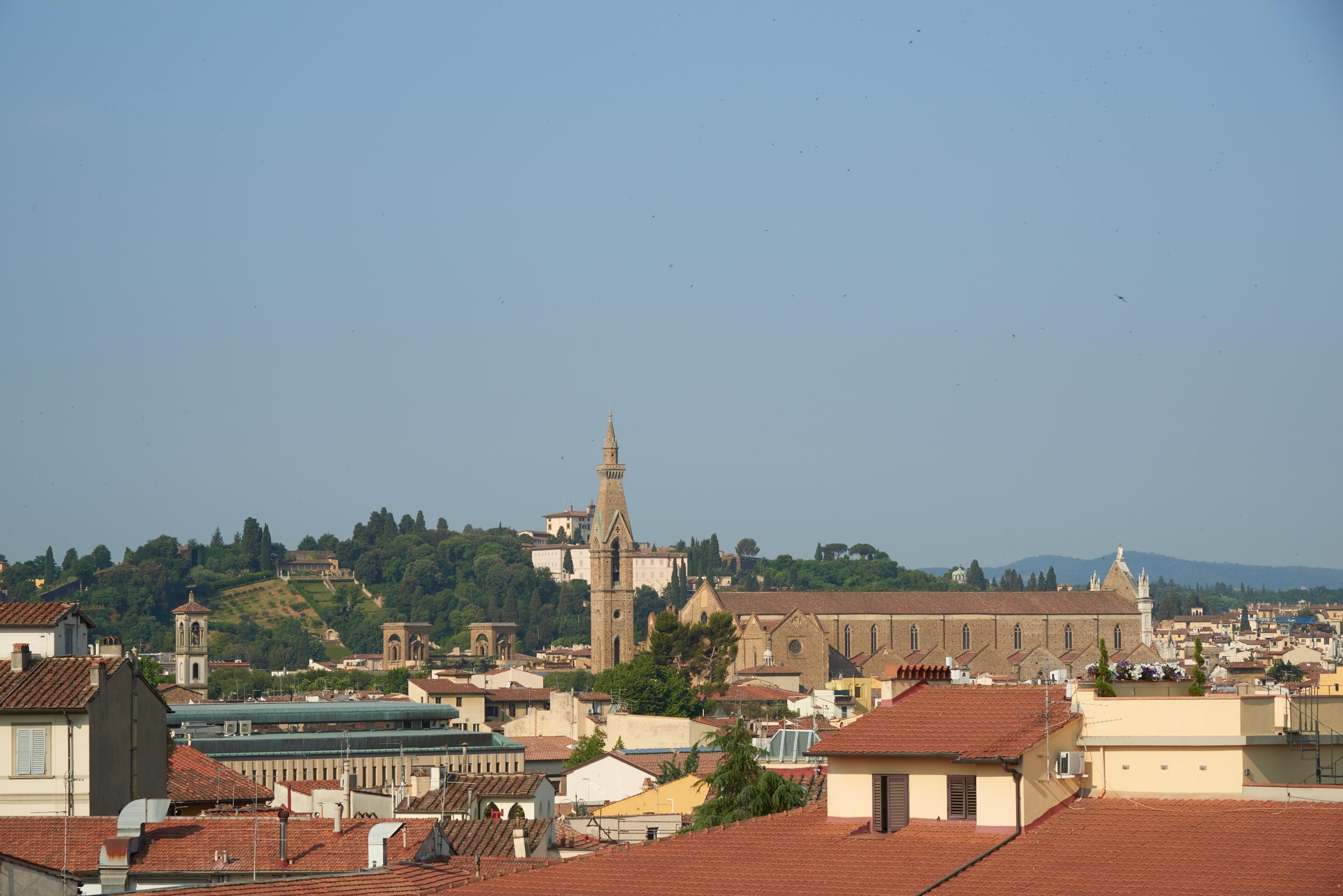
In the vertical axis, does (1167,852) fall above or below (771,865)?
above

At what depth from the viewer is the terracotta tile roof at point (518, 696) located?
100569mm

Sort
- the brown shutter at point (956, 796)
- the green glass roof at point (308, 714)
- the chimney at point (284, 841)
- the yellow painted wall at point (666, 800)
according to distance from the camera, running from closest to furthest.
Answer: the brown shutter at point (956, 796) < the chimney at point (284, 841) < the yellow painted wall at point (666, 800) < the green glass roof at point (308, 714)

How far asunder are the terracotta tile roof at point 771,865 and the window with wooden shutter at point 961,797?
6.4 inches

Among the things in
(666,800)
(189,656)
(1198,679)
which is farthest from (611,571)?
(1198,679)

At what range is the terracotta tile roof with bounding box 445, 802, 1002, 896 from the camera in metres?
15.4

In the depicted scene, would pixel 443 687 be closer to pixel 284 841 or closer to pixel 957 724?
pixel 284 841

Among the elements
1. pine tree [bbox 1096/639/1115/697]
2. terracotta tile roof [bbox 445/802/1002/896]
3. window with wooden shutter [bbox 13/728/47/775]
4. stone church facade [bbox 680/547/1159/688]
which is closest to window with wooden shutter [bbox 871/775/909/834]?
terracotta tile roof [bbox 445/802/1002/896]

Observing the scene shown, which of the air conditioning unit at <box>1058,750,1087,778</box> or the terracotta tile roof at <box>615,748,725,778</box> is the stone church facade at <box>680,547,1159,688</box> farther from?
the air conditioning unit at <box>1058,750,1087,778</box>

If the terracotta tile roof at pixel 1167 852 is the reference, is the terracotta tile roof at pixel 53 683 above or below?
above

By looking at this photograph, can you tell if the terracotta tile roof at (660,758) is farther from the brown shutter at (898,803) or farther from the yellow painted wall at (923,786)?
the brown shutter at (898,803)

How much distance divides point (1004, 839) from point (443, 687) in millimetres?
86288

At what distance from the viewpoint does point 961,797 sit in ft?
54.3

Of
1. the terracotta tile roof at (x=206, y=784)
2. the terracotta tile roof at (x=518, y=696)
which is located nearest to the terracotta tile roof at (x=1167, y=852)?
the terracotta tile roof at (x=206, y=784)

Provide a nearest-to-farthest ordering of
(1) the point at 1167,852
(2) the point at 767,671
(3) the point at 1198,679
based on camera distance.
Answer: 1. (1) the point at 1167,852
2. (3) the point at 1198,679
3. (2) the point at 767,671
